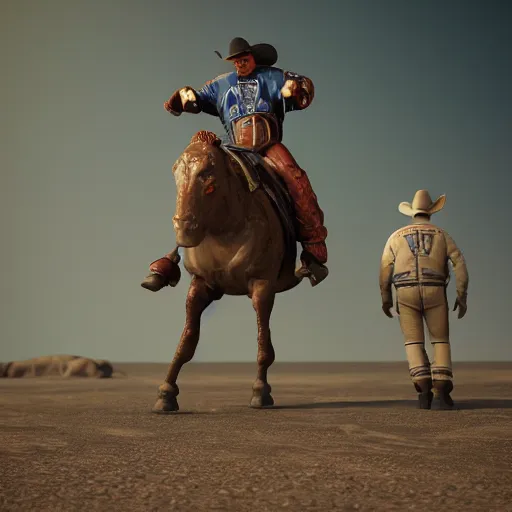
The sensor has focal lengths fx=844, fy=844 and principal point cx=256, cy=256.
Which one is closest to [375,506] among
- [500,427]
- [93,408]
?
[500,427]

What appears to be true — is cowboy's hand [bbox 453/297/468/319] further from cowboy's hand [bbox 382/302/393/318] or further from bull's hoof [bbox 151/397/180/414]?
bull's hoof [bbox 151/397/180/414]

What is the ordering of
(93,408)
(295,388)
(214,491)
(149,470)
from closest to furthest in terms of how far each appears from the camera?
(214,491)
(149,470)
(93,408)
(295,388)

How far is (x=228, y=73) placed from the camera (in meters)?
6.97

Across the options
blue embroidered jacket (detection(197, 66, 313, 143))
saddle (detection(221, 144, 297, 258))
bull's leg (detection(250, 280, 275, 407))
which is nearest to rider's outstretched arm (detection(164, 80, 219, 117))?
blue embroidered jacket (detection(197, 66, 313, 143))

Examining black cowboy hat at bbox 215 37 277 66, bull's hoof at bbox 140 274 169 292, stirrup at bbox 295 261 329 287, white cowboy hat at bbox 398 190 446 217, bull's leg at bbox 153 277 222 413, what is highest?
black cowboy hat at bbox 215 37 277 66

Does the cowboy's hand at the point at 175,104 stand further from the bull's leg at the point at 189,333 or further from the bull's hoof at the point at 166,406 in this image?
the bull's hoof at the point at 166,406

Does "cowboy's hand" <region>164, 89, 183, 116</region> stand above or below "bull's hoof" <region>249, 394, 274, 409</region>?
above

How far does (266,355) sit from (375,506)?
351cm

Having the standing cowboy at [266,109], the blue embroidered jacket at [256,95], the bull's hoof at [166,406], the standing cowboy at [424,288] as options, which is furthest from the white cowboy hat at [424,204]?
the bull's hoof at [166,406]

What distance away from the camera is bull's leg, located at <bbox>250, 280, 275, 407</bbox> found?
5.99 meters

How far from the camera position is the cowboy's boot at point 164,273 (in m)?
6.07

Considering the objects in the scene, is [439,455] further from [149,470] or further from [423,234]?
[423,234]

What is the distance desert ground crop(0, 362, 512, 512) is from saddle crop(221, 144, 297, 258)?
4.34ft

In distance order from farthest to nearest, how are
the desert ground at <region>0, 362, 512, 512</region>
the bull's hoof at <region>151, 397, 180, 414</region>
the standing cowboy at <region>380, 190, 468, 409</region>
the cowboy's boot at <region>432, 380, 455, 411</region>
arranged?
the standing cowboy at <region>380, 190, 468, 409</region>, the cowboy's boot at <region>432, 380, 455, 411</region>, the bull's hoof at <region>151, 397, 180, 414</region>, the desert ground at <region>0, 362, 512, 512</region>
